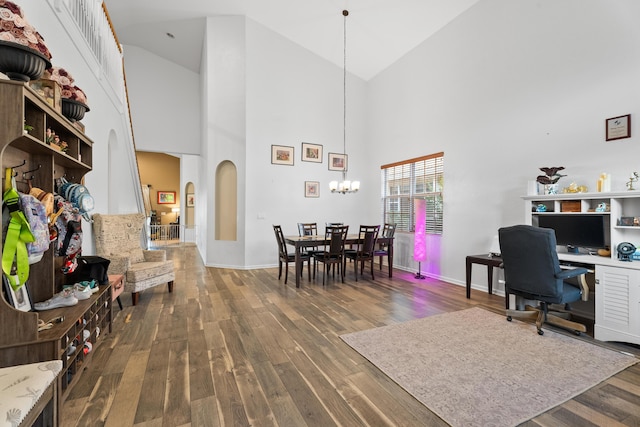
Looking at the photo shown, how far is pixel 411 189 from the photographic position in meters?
6.15

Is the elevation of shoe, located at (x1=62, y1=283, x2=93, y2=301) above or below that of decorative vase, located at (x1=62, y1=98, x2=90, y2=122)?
below

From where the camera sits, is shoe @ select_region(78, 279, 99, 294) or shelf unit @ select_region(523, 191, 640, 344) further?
shelf unit @ select_region(523, 191, 640, 344)

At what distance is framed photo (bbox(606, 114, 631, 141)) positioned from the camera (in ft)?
10.3

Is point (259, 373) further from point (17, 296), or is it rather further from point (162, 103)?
point (162, 103)

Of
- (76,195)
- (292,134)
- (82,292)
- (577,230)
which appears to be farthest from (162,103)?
(577,230)

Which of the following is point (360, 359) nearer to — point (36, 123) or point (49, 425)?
point (49, 425)

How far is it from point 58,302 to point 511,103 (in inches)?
221

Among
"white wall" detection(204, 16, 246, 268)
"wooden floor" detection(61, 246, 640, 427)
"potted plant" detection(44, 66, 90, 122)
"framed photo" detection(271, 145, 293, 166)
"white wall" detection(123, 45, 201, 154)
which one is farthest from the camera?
"white wall" detection(123, 45, 201, 154)

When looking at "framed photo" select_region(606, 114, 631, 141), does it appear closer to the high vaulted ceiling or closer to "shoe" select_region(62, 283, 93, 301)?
the high vaulted ceiling

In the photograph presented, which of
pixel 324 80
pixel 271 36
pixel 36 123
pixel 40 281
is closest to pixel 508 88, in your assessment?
pixel 324 80

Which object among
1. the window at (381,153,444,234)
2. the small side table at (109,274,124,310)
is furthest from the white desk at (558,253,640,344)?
the small side table at (109,274,124,310)

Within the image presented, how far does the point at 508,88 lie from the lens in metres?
4.31

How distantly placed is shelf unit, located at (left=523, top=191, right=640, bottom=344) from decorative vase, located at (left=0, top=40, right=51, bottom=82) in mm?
4717

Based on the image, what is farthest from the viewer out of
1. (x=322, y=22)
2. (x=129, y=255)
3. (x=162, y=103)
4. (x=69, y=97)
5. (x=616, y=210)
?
(x=162, y=103)
